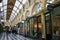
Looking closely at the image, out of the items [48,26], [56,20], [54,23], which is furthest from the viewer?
[48,26]

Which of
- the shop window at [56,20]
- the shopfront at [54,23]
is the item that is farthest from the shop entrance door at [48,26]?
the shop window at [56,20]

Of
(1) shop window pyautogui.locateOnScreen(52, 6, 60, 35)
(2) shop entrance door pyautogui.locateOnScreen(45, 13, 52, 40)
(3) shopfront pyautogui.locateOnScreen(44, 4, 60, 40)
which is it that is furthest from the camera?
(2) shop entrance door pyautogui.locateOnScreen(45, 13, 52, 40)

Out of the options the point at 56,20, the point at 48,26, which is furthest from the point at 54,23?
the point at 48,26

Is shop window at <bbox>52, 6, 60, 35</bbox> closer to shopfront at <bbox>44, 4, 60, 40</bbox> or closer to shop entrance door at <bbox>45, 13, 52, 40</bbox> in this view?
shopfront at <bbox>44, 4, 60, 40</bbox>

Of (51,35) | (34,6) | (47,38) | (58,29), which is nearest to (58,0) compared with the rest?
(58,29)

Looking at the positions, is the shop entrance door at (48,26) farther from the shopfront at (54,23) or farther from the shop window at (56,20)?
the shop window at (56,20)

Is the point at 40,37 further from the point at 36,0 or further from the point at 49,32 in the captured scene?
the point at 36,0

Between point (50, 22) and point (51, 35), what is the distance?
111 centimetres

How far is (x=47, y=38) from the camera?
44.3 feet

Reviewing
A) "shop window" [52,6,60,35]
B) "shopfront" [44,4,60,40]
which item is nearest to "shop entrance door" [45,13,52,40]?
"shopfront" [44,4,60,40]

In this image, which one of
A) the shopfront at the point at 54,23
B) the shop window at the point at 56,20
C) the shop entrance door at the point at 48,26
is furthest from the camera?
the shop entrance door at the point at 48,26

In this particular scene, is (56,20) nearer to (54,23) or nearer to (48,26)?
(54,23)

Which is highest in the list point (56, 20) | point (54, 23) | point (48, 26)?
point (56, 20)

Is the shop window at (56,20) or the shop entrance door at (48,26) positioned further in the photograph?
the shop entrance door at (48,26)
